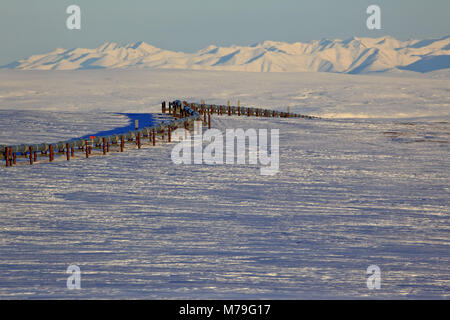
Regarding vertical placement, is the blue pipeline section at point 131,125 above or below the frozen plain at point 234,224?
above

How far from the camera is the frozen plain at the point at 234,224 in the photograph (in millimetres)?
12156

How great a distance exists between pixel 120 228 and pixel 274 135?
87.0ft

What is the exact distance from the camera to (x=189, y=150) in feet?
109

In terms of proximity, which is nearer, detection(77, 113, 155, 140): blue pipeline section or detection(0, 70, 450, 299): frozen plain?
detection(0, 70, 450, 299): frozen plain

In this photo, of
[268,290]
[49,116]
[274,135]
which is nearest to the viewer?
[268,290]

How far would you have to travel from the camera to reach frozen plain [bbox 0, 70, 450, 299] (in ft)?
39.9

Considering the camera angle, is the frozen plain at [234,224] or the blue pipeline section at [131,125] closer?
the frozen plain at [234,224]

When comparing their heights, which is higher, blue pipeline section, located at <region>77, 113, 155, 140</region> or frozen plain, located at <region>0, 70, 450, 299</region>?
blue pipeline section, located at <region>77, 113, 155, 140</region>

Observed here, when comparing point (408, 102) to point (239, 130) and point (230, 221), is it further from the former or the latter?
point (230, 221)

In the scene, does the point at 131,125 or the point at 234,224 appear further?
the point at 131,125

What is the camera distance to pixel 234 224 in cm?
1697

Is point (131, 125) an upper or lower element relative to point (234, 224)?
upper
